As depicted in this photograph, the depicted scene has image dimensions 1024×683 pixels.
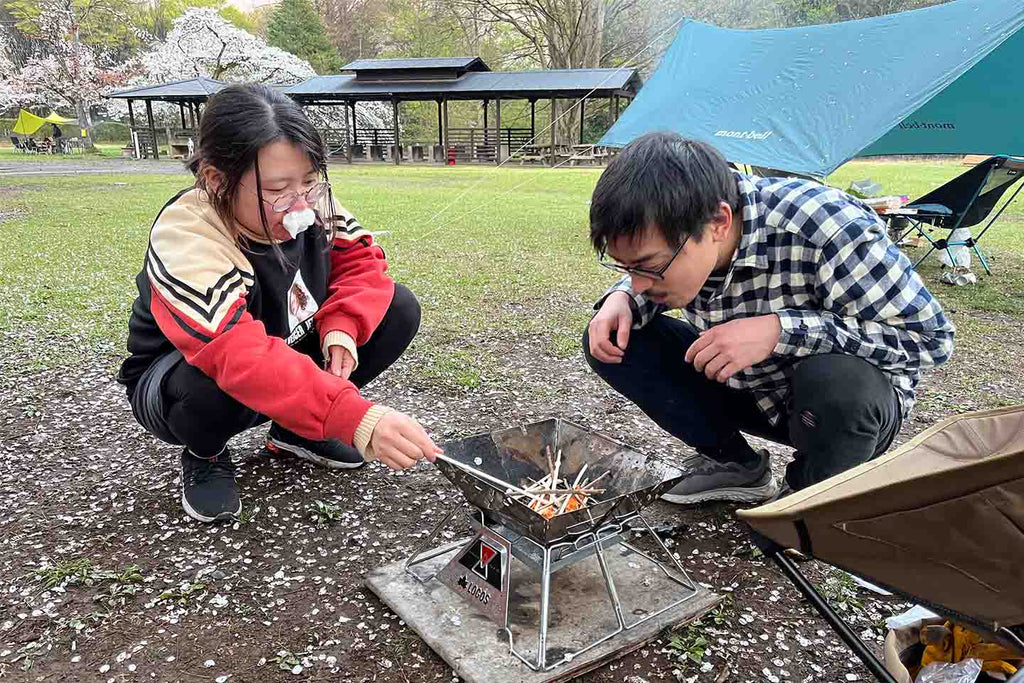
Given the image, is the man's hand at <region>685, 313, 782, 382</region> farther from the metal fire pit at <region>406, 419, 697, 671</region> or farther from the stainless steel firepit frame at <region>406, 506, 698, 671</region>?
the stainless steel firepit frame at <region>406, 506, 698, 671</region>

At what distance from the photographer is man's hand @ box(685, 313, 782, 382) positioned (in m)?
1.88

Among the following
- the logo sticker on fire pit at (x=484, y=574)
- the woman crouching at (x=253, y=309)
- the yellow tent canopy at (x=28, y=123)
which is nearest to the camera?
the logo sticker on fire pit at (x=484, y=574)

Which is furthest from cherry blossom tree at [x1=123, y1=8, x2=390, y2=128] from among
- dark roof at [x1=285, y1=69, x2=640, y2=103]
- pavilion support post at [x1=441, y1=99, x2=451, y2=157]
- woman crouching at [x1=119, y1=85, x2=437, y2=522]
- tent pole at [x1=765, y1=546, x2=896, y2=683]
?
tent pole at [x1=765, y1=546, x2=896, y2=683]

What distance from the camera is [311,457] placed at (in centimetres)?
265

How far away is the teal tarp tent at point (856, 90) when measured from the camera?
5.08 metres

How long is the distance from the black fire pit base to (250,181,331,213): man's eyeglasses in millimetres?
1015

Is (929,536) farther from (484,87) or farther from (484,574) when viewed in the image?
(484,87)

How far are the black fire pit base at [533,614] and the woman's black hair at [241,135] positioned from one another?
1.06 meters

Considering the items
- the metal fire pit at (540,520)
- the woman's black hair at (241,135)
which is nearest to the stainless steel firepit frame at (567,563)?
the metal fire pit at (540,520)

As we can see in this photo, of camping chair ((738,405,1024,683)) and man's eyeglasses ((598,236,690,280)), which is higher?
man's eyeglasses ((598,236,690,280))

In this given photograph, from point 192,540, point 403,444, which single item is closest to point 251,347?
point 403,444

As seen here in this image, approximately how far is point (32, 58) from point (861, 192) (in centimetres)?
4192

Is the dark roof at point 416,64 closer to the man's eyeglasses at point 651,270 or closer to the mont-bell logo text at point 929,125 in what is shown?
the mont-bell logo text at point 929,125

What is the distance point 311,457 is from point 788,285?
1.69 metres
